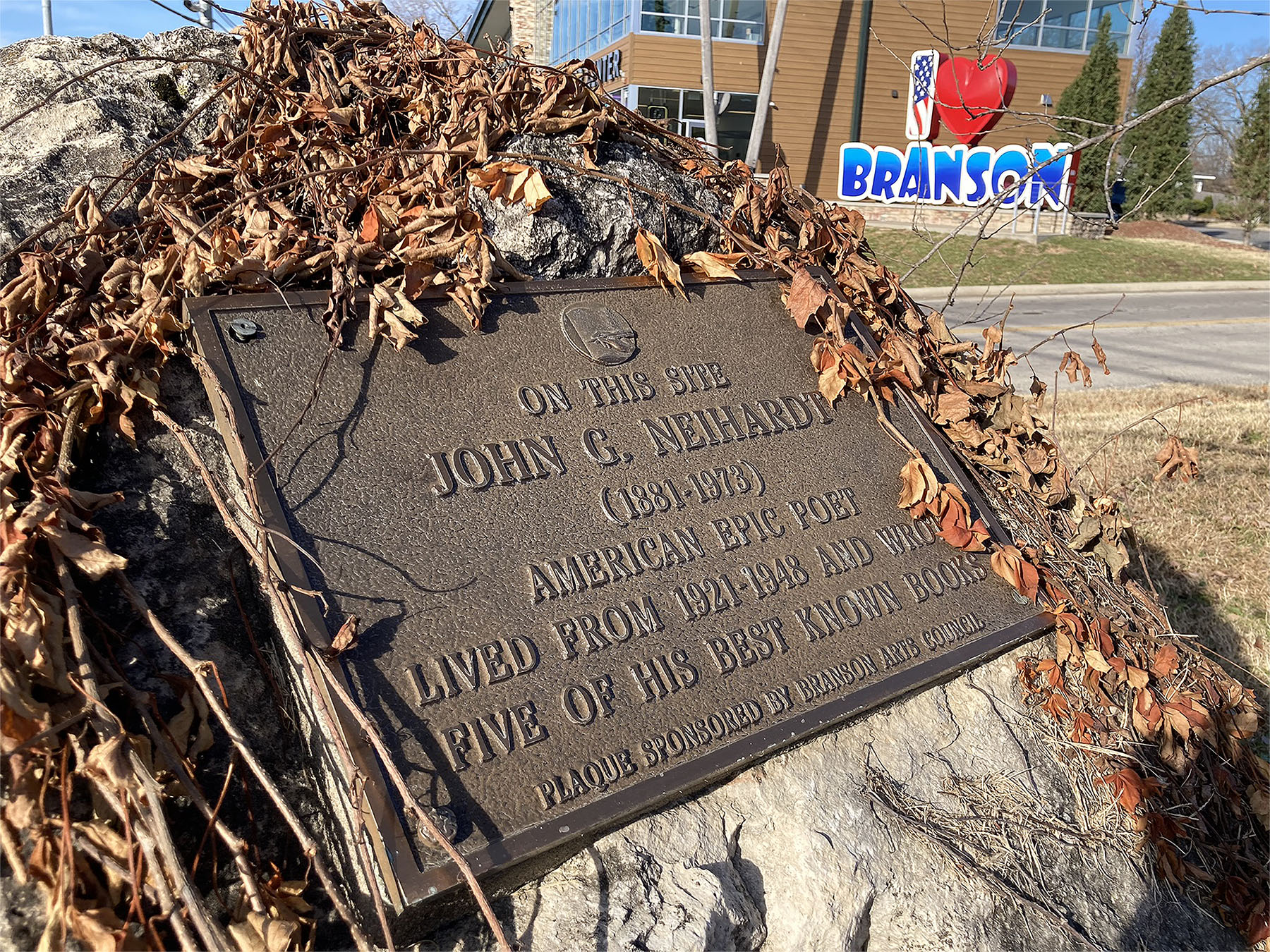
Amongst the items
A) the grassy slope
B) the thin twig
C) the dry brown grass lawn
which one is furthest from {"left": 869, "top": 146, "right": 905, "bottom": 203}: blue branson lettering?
the thin twig

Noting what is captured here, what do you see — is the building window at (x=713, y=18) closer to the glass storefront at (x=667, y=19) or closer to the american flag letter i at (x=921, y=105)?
the glass storefront at (x=667, y=19)

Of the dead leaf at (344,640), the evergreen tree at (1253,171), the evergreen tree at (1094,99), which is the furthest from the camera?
the evergreen tree at (1253,171)

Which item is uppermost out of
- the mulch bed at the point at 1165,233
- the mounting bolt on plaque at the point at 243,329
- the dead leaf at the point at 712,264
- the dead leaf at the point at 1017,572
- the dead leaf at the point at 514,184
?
the dead leaf at the point at 514,184

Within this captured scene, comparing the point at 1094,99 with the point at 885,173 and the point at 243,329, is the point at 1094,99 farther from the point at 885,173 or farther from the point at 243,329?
the point at 243,329

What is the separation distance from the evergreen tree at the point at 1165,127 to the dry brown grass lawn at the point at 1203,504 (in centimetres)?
2097

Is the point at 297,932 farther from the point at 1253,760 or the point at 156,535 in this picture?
the point at 1253,760

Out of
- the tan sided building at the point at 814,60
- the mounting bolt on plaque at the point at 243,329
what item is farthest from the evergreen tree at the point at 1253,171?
the mounting bolt on plaque at the point at 243,329

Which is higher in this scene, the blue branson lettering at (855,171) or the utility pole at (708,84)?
the utility pole at (708,84)

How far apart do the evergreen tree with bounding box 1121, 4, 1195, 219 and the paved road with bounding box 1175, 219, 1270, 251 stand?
1.91 m

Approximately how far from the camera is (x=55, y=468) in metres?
1.68

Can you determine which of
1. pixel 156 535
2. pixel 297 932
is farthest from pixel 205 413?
pixel 297 932

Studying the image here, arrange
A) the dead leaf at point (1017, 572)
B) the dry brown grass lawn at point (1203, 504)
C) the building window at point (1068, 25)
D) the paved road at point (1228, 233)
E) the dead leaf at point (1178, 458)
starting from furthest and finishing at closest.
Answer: the paved road at point (1228, 233), the building window at point (1068, 25), the dry brown grass lawn at point (1203, 504), the dead leaf at point (1178, 458), the dead leaf at point (1017, 572)

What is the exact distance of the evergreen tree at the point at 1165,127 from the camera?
23969 millimetres

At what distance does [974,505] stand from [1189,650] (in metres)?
0.74
